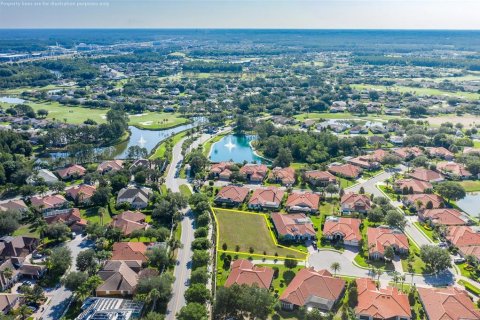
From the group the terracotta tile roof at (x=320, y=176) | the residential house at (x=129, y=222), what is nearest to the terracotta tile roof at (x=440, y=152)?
the terracotta tile roof at (x=320, y=176)

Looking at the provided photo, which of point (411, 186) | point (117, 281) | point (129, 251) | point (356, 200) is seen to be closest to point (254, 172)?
point (356, 200)

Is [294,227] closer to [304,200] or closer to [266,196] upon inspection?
[304,200]

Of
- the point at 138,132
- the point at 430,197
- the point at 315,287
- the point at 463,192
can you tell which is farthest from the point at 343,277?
the point at 138,132

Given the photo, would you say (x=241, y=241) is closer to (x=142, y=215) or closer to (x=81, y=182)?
(x=142, y=215)

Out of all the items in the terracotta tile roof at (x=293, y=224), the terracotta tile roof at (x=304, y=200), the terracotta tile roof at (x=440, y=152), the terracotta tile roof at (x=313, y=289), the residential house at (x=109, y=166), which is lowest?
the residential house at (x=109, y=166)

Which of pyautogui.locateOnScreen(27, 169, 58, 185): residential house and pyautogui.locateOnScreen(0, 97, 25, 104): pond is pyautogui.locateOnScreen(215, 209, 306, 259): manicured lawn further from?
pyautogui.locateOnScreen(0, 97, 25, 104): pond

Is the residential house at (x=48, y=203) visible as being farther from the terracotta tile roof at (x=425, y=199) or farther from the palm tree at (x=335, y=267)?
the terracotta tile roof at (x=425, y=199)
